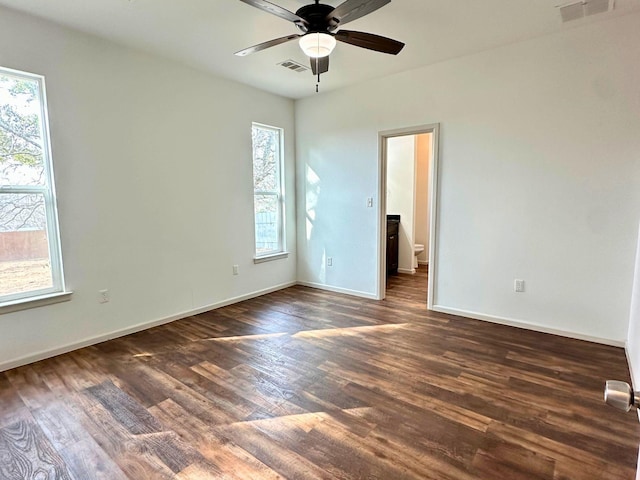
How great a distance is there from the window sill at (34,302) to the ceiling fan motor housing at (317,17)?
2.88 meters

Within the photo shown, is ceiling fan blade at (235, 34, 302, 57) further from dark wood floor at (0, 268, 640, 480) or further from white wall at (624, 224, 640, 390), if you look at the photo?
white wall at (624, 224, 640, 390)

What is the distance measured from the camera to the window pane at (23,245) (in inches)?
102

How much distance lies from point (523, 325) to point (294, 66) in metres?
3.59

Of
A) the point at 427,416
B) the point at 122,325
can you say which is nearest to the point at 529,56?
the point at 427,416

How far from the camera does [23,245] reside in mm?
2664

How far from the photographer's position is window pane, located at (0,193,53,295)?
8.48 feet

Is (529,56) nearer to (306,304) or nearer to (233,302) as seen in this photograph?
(306,304)

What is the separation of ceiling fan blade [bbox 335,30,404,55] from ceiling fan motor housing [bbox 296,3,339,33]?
9 centimetres

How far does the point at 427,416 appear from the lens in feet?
6.51

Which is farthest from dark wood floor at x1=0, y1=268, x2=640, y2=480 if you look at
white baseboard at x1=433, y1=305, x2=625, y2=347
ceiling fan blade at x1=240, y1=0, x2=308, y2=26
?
ceiling fan blade at x1=240, y1=0, x2=308, y2=26

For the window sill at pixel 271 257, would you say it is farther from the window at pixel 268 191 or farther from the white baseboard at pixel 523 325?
the white baseboard at pixel 523 325

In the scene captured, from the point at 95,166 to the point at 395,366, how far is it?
309 cm

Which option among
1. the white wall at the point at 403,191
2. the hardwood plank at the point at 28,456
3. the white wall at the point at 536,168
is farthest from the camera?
the white wall at the point at 403,191

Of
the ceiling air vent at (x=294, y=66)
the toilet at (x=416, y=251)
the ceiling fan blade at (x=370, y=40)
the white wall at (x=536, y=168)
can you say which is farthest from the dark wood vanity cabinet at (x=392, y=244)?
the ceiling fan blade at (x=370, y=40)
